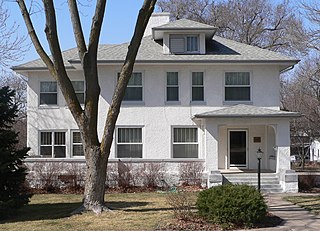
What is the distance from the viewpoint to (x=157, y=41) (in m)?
26.9

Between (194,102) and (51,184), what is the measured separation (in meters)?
8.01

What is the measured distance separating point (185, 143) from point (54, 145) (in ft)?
22.2

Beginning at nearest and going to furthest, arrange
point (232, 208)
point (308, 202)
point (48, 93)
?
point (232, 208) < point (308, 202) < point (48, 93)

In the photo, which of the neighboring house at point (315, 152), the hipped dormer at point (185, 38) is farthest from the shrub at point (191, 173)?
the neighboring house at point (315, 152)

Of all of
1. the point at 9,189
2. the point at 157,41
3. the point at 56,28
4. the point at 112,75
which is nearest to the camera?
the point at 56,28

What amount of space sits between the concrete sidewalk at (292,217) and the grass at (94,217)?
310 centimetres

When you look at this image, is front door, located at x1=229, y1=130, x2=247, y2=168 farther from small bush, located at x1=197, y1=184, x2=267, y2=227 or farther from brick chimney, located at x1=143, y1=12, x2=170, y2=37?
small bush, located at x1=197, y1=184, x2=267, y2=227

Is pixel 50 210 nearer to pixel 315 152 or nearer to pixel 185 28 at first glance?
pixel 185 28

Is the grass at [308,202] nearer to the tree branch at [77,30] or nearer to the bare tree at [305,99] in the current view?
the tree branch at [77,30]

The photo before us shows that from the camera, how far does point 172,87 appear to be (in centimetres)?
2469

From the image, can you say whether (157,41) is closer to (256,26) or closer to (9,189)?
(9,189)

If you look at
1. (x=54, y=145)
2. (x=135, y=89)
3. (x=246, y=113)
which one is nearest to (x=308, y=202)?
(x=246, y=113)

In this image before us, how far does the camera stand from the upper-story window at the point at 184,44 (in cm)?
2494

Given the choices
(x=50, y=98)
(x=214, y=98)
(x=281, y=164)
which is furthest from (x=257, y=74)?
(x=50, y=98)
